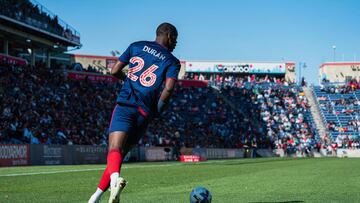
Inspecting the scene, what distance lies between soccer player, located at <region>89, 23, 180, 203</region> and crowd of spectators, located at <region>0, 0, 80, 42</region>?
34.1 metres

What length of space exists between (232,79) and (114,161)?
67379mm

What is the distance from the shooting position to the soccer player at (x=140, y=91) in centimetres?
615

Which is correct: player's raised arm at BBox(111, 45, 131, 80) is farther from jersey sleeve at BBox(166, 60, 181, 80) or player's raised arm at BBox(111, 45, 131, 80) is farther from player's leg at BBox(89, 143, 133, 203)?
player's leg at BBox(89, 143, 133, 203)

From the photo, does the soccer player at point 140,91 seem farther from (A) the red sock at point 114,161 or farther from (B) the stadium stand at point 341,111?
(B) the stadium stand at point 341,111

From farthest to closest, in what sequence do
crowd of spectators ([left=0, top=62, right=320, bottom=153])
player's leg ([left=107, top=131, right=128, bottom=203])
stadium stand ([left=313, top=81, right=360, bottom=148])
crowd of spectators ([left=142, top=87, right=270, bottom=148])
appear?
stadium stand ([left=313, top=81, right=360, bottom=148]) → crowd of spectators ([left=142, top=87, right=270, bottom=148]) → crowd of spectators ([left=0, top=62, right=320, bottom=153]) → player's leg ([left=107, top=131, right=128, bottom=203])

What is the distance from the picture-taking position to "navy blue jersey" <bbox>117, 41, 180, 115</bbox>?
6.32 m

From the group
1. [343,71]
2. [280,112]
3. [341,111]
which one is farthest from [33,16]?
[343,71]

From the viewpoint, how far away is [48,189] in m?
10.8

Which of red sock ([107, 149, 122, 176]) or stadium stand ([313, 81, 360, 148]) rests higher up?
stadium stand ([313, 81, 360, 148])

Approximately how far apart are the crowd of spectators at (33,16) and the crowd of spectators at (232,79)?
75.7 ft

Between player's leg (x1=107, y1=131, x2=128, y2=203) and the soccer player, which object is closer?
player's leg (x1=107, y1=131, x2=128, y2=203)

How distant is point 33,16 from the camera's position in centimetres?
4309

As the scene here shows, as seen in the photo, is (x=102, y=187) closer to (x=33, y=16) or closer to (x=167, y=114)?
(x=33, y=16)

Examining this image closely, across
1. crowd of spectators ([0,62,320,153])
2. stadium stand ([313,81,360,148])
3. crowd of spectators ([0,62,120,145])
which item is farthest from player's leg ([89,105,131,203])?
stadium stand ([313,81,360,148])
